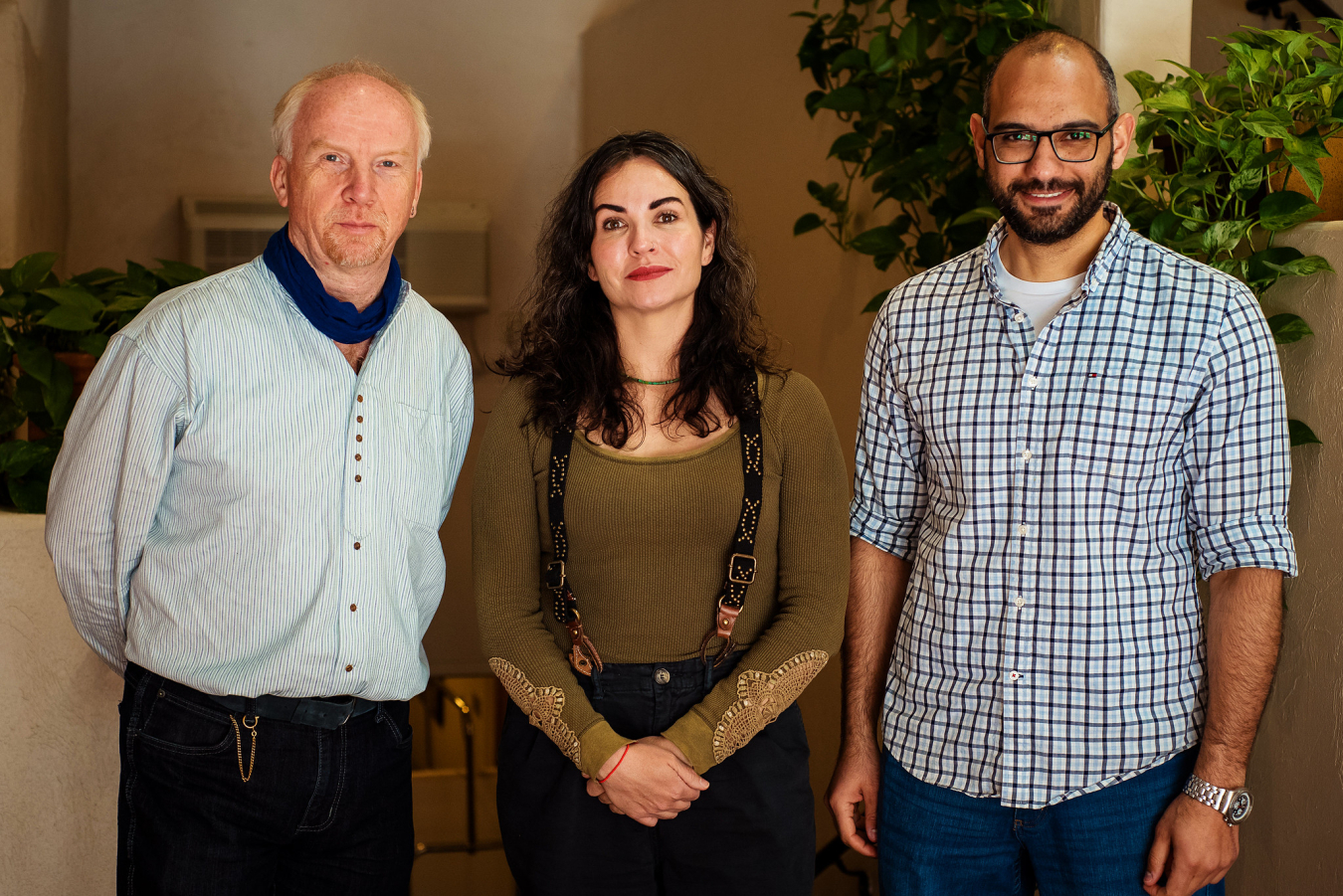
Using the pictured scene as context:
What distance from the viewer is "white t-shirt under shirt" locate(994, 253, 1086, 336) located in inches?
58.4

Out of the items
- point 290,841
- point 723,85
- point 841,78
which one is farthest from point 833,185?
point 290,841

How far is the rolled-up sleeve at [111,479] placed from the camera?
4.85 ft

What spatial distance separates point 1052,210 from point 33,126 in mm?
3580

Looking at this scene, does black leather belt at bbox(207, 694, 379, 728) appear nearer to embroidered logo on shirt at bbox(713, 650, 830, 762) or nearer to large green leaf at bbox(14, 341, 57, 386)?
embroidered logo on shirt at bbox(713, 650, 830, 762)

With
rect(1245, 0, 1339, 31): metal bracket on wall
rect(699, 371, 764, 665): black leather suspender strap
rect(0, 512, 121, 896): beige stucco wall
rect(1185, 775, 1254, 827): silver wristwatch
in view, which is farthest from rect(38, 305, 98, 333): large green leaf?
rect(1245, 0, 1339, 31): metal bracket on wall

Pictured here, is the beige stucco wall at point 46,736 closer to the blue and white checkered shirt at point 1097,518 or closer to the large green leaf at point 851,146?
the blue and white checkered shirt at point 1097,518

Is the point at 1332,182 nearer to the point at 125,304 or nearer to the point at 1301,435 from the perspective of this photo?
the point at 1301,435

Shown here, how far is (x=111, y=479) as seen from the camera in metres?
1.51

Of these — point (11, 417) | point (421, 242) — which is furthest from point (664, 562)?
point (421, 242)

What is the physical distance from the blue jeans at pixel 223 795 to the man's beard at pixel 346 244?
24.9 inches

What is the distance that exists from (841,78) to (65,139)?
318 cm

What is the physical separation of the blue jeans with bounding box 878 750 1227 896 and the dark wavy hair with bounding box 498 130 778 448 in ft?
1.95

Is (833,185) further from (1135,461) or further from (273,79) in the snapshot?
(273,79)

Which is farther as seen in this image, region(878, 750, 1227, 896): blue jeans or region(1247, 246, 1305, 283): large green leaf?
region(1247, 246, 1305, 283): large green leaf
